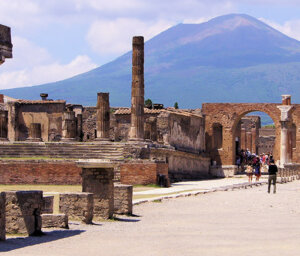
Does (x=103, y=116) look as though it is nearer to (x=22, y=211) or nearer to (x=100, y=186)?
(x=100, y=186)

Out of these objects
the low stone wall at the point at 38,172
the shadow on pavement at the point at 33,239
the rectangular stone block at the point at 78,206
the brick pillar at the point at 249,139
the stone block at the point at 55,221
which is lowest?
the shadow on pavement at the point at 33,239

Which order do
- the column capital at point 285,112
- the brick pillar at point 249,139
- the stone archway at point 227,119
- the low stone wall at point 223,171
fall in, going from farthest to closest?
the brick pillar at point 249,139
the stone archway at point 227,119
the column capital at point 285,112
the low stone wall at point 223,171

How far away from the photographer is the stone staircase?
3525 cm

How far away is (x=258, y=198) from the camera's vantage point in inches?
968

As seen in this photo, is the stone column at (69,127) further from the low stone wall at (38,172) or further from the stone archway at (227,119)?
the stone archway at (227,119)

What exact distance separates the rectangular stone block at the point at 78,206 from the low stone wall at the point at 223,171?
37.2 metres

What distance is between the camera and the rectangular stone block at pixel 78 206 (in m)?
15.0

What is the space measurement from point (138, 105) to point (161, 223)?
2271 centimetres

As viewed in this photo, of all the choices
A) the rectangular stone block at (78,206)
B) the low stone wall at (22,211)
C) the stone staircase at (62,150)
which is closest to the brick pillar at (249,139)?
the stone staircase at (62,150)

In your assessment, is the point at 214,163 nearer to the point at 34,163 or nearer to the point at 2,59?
the point at 34,163

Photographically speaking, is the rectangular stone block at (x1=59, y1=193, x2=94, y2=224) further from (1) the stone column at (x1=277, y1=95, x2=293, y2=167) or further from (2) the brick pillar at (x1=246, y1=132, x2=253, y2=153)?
(2) the brick pillar at (x1=246, y1=132, x2=253, y2=153)

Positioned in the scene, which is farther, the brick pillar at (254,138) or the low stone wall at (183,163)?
the brick pillar at (254,138)

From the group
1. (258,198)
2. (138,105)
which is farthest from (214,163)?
(258,198)

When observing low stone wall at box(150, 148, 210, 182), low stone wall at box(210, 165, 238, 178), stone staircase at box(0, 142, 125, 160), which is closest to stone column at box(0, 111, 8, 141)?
stone staircase at box(0, 142, 125, 160)
